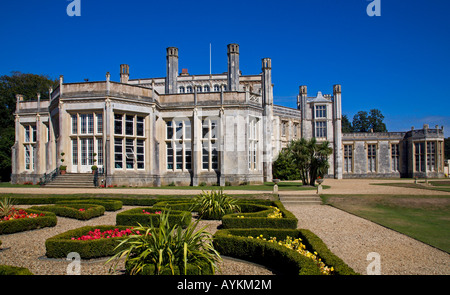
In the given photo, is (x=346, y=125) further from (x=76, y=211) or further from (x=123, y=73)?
(x=76, y=211)

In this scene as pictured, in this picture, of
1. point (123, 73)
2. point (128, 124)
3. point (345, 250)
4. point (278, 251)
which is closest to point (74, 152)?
point (128, 124)

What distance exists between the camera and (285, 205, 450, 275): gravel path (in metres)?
7.05

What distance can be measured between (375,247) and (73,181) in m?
21.8

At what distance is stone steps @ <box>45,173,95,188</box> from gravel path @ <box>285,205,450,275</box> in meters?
17.0

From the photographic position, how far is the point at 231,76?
33562mm

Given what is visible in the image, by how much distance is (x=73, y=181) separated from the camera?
24109 mm

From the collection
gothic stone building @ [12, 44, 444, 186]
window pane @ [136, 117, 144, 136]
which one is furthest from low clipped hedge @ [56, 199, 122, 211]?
window pane @ [136, 117, 144, 136]

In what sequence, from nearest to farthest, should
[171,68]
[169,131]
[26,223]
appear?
[26,223], [169,131], [171,68]

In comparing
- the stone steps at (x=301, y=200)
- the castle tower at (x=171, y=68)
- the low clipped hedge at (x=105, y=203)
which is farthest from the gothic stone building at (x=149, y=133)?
the stone steps at (x=301, y=200)

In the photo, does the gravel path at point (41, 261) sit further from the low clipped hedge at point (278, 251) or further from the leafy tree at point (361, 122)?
the leafy tree at point (361, 122)

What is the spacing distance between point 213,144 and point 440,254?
2141cm

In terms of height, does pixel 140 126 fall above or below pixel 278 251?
above

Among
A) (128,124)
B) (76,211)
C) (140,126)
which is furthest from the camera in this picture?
(140,126)
